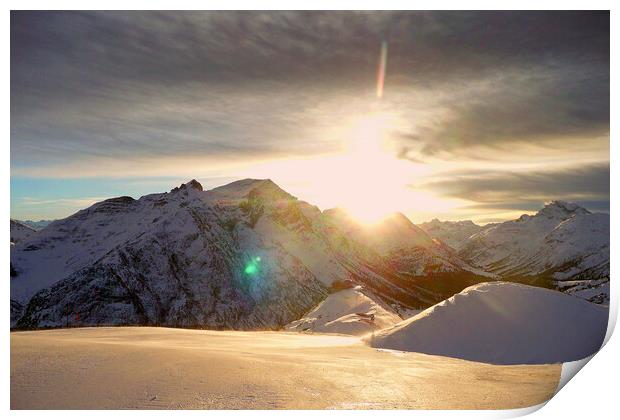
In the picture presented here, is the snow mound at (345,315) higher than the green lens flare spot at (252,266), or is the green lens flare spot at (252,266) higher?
the green lens flare spot at (252,266)

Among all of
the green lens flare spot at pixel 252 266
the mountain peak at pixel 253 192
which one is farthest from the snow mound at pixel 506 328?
the mountain peak at pixel 253 192

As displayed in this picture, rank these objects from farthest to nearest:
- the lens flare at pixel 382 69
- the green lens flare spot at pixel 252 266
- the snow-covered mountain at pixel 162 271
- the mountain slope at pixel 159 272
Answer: the green lens flare spot at pixel 252 266
the mountain slope at pixel 159 272
the snow-covered mountain at pixel 162 271
the lens flare at pixel 382 69

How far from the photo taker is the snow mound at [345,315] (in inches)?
1944

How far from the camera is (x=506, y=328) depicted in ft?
45.0

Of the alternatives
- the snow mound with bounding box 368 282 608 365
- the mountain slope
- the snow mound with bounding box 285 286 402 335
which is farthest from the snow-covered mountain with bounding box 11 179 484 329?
the snow mound with bounding box 368 282 608 365

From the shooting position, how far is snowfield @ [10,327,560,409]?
295 inches

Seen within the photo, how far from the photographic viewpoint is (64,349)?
8.72m

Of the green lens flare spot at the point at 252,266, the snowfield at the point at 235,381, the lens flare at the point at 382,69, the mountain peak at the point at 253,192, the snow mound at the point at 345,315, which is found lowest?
the snow mound at the point at 345,315

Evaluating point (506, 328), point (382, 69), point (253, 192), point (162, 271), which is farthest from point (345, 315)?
point (253, 192)

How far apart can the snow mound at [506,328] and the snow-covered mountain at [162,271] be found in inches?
Result: 4109

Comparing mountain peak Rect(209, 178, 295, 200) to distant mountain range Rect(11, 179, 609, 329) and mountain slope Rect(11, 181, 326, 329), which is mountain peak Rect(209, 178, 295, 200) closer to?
distant mountain range Rect(11, 179, 609, 329)

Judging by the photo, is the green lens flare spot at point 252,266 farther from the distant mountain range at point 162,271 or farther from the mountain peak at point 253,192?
the mountain peak at point 253,192

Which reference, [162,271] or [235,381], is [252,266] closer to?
[162,271]

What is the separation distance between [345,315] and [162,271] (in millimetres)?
72467
